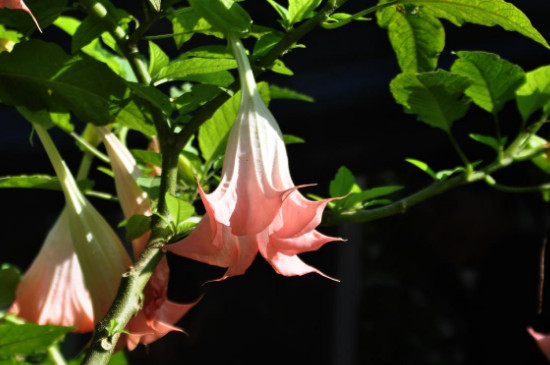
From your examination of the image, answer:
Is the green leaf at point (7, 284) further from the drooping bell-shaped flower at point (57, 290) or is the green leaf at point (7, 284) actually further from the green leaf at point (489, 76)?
the green leaf at point (489, 76)

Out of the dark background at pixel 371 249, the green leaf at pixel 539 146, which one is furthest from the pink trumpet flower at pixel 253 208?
the dark background at pixel 371 249

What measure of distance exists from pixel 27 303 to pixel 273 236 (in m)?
0.28

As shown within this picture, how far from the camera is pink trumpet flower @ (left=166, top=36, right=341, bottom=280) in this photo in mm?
432

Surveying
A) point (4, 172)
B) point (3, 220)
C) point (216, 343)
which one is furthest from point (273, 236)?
point (3, 220)

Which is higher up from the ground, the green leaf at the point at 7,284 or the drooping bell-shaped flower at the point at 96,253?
the drooping bell-shaped flower at the point at 96,253

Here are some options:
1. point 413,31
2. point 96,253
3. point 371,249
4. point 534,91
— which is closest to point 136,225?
point 96,253

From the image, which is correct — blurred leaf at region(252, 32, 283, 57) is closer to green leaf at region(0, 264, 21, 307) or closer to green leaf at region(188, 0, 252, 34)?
green leaf at region(188, 0, 252, 34)

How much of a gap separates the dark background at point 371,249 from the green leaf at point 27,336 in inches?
58.9

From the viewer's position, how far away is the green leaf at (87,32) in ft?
1.75

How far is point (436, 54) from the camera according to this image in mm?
597

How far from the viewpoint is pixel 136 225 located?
542 mm

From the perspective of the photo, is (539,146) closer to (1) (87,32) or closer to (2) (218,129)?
(2) (218,129)

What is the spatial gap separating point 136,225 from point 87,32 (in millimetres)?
135

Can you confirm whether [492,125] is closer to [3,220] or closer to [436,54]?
[436,54]
